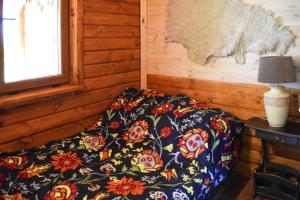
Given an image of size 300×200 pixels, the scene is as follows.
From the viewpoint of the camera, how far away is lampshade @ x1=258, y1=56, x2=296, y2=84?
6.78 feet

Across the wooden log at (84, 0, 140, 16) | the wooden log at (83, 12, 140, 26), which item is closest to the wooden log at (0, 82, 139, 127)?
the wooden log at (83, 12, 140, 26)

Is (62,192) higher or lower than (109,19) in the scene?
lower

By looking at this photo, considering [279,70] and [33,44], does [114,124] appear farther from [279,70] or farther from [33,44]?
[279,70]

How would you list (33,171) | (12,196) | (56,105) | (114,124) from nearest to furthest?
(12,196), (33,171), (56,105), (114,124)

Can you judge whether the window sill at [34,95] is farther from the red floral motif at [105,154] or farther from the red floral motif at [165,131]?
the red floral motif at [165,131]

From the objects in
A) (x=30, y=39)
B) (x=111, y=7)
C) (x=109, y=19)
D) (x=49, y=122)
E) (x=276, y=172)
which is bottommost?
(x=276, y=172)

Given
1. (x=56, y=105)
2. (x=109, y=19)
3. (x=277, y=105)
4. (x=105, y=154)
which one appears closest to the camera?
(x=277, y=105)

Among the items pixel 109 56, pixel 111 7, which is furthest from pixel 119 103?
pixel 111 7

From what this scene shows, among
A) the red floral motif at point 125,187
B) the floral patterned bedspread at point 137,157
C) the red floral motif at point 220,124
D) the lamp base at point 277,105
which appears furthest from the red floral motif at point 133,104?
the lamp base at point 277,105

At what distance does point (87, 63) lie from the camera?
2.58 metres

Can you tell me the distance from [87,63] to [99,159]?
87 centimetres

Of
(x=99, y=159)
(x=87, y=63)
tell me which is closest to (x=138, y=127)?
(x=99, y=159)

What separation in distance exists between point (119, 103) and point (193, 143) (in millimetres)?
900

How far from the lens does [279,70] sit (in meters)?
2.07
